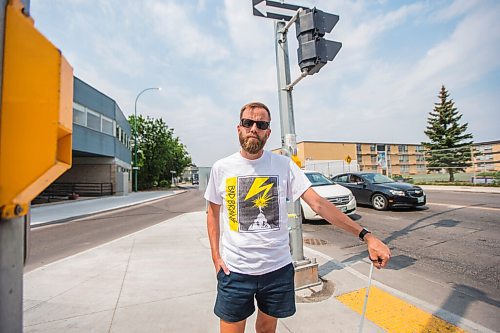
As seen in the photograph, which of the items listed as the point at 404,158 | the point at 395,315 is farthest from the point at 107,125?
the point at 404,158

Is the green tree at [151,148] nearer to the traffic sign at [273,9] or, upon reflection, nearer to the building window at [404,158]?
the traffic sign at [273,9]

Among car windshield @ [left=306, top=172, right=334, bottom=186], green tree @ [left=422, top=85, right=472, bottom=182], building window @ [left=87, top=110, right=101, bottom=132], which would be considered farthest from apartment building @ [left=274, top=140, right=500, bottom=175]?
car windshield @ [left=306, top=172, right=334, bottom=186]

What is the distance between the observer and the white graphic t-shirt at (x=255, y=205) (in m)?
1.80

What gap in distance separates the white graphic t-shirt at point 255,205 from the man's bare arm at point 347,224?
0.12m

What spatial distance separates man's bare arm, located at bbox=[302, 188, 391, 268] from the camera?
1.69 m

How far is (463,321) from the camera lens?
104 inches

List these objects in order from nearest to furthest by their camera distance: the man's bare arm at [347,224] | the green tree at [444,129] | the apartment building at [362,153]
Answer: the man's bare arm at [347,224] → the green tree at [444,129] → the apartment building at [362,153]

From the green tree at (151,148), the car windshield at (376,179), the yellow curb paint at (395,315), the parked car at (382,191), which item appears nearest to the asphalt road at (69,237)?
the yellow curb paint at (395,315)

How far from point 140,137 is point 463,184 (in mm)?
38047

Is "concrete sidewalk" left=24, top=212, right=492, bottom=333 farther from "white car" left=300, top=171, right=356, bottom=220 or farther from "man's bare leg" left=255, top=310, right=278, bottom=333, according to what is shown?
"white car" left=300, top=171, right=356, bottom=220

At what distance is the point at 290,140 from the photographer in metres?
3.65

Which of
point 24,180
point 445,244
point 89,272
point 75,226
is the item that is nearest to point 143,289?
point 89,272

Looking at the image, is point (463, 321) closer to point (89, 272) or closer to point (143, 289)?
point (143, 289)

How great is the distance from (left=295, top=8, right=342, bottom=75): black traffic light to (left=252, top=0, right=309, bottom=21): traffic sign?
0.42 m
